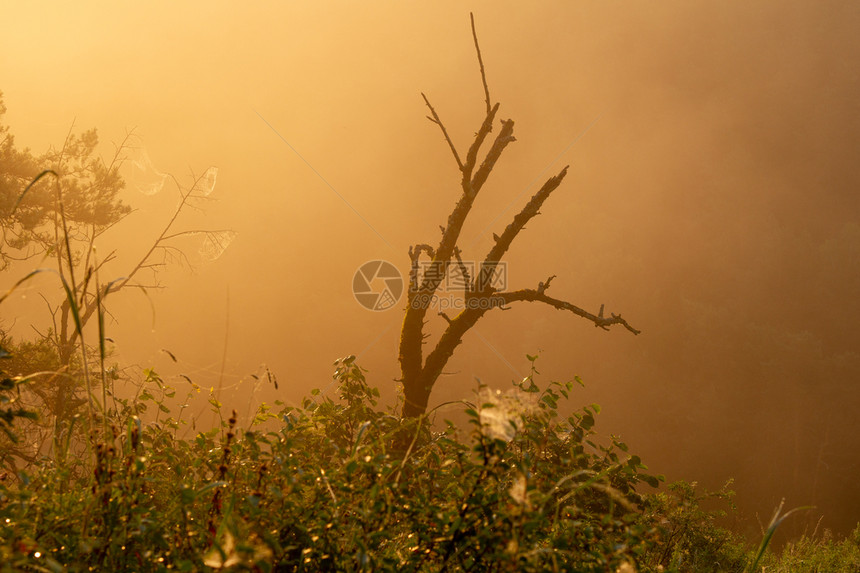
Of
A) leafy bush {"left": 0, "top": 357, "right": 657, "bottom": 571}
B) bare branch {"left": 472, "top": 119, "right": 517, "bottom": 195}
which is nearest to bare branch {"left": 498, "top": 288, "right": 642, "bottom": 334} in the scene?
bare branch {"left": 472, "top": 119, "right": 517, "bottom": 195}

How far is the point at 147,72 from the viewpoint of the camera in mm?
63906

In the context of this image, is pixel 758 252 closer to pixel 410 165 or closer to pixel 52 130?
pixel 410 165

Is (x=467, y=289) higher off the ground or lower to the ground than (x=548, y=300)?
higher

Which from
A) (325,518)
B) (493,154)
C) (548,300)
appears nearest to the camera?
(325,518)

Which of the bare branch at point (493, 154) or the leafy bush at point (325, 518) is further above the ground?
the bare branch at point (493, 154)

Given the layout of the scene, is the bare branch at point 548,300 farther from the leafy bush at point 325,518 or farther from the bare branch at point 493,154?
the leafy bush at point 325,518

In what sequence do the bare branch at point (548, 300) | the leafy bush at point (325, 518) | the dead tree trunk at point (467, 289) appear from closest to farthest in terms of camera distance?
the leafy bush at point (325, 518) < the bare branch at point (548, 300) < the dead tree trunk at point (467, 289)

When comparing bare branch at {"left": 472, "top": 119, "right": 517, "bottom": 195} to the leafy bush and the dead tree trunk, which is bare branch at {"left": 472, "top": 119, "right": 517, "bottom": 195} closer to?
the dead tree trunk

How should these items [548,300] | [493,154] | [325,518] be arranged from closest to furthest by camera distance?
[325,518] → [548,300] → [493,154]

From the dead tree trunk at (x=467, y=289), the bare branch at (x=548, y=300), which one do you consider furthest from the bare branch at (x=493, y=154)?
the bare branch at (x=548, y=300)

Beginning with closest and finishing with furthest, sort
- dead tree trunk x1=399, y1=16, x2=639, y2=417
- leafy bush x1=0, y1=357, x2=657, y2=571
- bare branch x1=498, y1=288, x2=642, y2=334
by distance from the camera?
1. leafy bush x1=0, y1=357, x2=657, y2=571
2. bare branch x1=498, y1=288, x2=642, y2=334
3. dead tree trunk x1=399, y1=16, x2=639, y2=417

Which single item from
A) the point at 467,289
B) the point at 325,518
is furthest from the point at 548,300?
the point at 325,518

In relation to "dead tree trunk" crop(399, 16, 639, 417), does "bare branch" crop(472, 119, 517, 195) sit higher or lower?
higher

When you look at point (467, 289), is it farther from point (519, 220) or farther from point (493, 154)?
point (493, 154)
